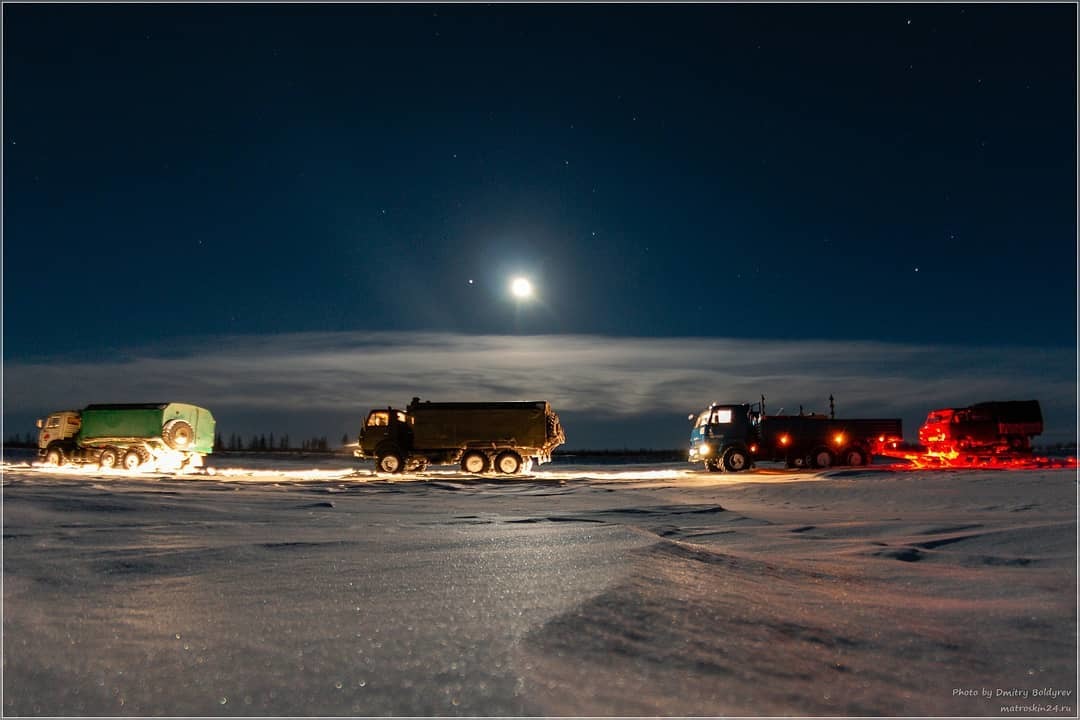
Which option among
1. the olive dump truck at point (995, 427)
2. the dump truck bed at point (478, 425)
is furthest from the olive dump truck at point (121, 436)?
the olive dump truck at point (995, 427)

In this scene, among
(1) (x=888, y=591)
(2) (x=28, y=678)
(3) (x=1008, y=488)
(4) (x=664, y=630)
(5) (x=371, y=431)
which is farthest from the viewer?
→ (5) (x=371, y=431)

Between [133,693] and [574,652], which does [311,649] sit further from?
[574,652]

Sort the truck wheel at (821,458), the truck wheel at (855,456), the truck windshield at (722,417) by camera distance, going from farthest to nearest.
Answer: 1. the truck wheel at (855,456)
2. the truck wheel at (821,458)
3. the truck windshield at (722,417)

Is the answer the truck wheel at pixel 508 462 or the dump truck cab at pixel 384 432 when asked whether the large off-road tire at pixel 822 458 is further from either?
the dump truck cab at pixel 384 432

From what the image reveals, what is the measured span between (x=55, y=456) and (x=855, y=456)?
3050cm

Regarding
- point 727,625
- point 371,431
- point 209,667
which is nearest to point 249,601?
point 209,667

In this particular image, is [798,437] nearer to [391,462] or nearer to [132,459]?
[391,462]

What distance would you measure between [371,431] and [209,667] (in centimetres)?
2234

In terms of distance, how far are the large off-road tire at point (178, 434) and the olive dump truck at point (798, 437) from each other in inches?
747

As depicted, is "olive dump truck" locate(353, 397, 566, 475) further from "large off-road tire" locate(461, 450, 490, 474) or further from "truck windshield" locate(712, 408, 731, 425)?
"truck windshield" locate(712, 408, 731, 425)

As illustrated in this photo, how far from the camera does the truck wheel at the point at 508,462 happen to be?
78.0 feet

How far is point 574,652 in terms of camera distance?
8.50 feet

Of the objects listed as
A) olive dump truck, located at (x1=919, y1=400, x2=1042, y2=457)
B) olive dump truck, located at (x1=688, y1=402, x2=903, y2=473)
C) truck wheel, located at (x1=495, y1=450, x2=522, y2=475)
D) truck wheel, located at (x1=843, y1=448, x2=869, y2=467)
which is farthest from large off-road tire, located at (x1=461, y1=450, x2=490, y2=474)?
olive dump truck, located at (x1=919, y1=400, x2=1042, y2=457)

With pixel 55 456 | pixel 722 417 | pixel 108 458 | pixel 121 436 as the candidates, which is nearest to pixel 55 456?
pixel 55 456
